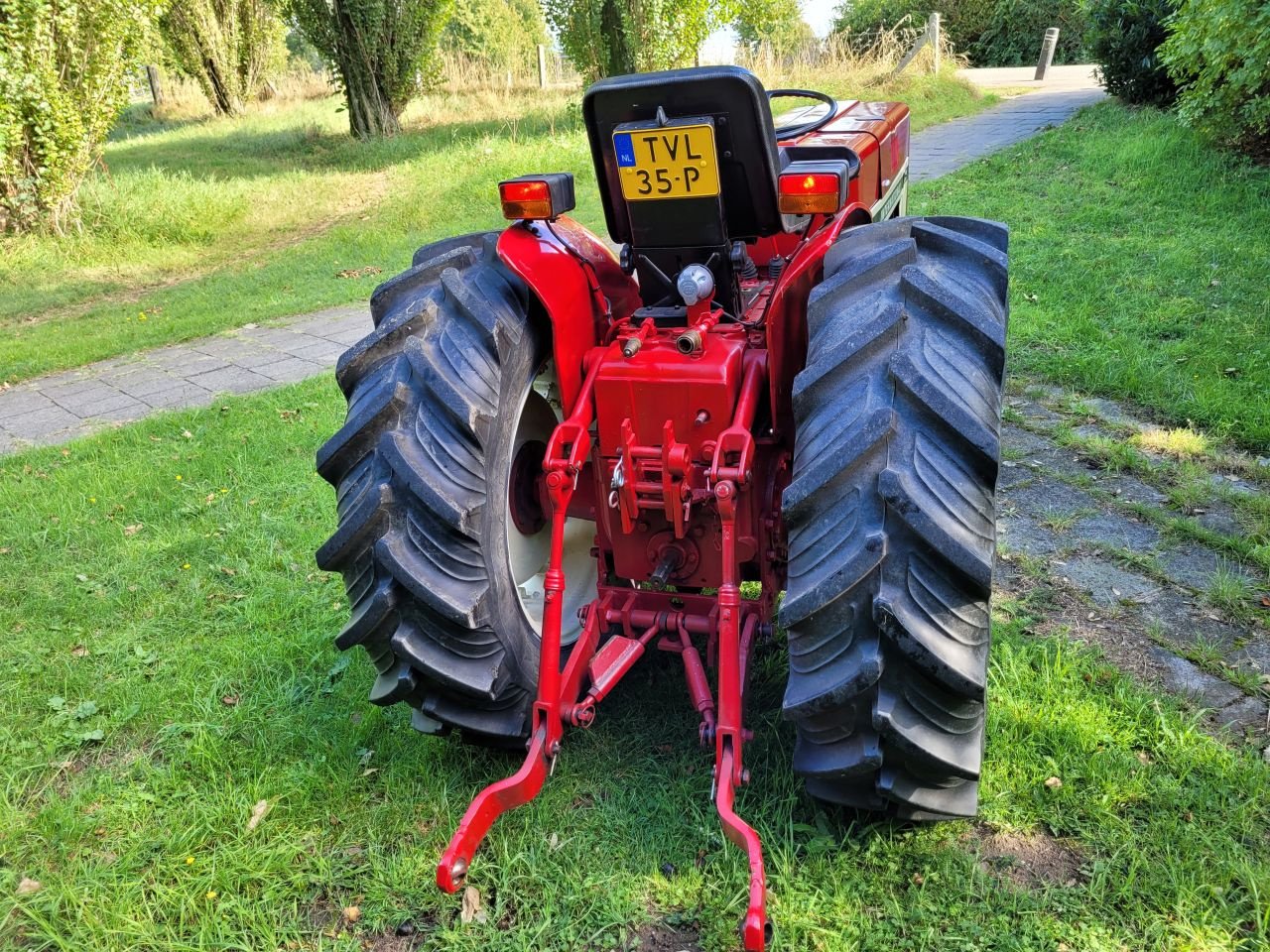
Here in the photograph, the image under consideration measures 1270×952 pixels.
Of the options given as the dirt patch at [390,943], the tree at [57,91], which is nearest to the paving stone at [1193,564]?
the dirt patch at [390,943]

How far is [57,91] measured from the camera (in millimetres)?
9359

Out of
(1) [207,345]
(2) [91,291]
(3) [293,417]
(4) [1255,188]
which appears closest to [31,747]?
(3) [293,417]

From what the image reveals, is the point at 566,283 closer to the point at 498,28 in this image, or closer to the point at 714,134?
the point at 714,134

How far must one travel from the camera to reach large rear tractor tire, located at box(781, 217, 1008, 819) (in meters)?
1.87

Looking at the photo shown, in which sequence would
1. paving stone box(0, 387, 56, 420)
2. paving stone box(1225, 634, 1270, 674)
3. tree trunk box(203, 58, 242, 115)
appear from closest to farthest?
paving stone box(1225, 634, 1270, 674) < paving stone box(0, 387, 56, 420) < tree trunk box(203, 58, 242, 115)

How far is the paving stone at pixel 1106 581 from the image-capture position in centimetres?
316

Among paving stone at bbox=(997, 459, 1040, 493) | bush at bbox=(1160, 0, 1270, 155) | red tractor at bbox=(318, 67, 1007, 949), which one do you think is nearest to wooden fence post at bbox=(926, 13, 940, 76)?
bush at bbox=(1160, 0, 1270, 155)

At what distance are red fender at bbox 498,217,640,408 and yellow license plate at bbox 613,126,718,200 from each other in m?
0.29

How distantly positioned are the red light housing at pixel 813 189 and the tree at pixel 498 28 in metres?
29.1

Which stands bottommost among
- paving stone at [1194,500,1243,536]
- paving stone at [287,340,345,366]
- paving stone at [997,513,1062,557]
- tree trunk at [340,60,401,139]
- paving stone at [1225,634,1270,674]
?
paving stone at [287,340,345,366]

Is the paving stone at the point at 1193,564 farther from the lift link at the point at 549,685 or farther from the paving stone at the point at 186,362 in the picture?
the paving stone at the point at 186,362

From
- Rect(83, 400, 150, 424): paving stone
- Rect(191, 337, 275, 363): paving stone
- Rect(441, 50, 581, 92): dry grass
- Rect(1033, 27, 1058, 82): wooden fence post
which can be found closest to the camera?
Rect(83, 400, 150, 424): paving stone

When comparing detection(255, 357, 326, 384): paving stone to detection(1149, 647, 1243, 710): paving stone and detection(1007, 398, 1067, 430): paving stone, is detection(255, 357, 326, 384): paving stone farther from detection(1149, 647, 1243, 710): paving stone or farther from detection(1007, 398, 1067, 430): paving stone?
detection(1149, 647, 1243, 710): paving stone

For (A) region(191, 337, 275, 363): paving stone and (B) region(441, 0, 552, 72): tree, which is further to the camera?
(B) region(441, 0, 552, 72): tree
